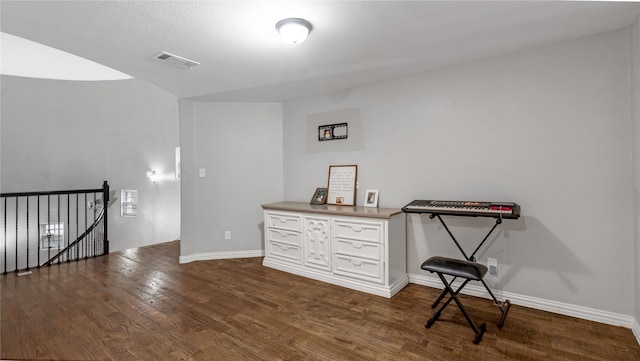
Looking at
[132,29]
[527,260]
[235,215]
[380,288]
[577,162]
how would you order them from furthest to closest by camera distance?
[235,215] < [380,288] < [527,260] < [577,162] < [132,29]

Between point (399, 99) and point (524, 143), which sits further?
point (399, 99)

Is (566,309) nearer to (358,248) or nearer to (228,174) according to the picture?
(358,248)

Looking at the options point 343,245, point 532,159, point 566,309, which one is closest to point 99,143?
point 343,245

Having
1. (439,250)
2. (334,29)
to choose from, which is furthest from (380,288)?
(334,29)

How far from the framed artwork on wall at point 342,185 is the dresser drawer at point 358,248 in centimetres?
61

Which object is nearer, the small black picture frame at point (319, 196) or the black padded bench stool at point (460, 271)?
the black padded bench stool at point (460, 271)

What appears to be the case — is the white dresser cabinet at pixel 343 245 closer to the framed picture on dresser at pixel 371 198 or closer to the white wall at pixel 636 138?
the framed picture on dresser at pixel 371 198

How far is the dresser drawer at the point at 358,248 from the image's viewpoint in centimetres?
282

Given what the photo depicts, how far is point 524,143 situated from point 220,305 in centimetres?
300

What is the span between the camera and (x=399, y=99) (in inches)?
125

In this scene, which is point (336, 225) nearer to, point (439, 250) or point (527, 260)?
point (439, 250)

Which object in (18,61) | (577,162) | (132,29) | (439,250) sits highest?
(18,61)

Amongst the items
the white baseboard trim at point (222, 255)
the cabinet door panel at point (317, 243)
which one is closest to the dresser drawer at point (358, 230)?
the cabinet door panel at point (317, 243)

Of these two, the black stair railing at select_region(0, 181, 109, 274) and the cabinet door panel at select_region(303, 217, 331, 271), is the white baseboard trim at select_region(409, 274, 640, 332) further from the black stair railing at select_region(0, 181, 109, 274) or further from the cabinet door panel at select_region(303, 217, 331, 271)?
the black stair railing at select_region(0, 181, 109, 274)
